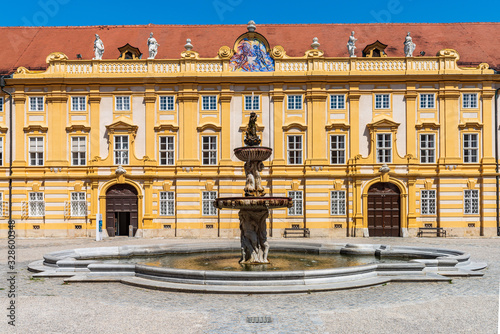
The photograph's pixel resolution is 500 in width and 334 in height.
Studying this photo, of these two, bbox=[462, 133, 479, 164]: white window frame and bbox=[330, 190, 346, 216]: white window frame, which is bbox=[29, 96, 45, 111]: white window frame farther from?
bbox=[462, 133, 479, 164]: white window frame

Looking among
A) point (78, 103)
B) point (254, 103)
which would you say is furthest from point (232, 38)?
point (78, 103)

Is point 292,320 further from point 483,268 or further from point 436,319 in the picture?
point 483,268

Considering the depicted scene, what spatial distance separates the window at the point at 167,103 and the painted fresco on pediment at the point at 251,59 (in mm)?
4583

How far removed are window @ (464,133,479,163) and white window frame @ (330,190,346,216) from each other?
8.46m

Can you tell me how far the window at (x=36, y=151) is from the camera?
36500mm

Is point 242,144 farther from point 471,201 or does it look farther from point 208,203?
point 471,201

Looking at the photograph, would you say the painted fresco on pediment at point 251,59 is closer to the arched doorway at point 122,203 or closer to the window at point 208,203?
the window at point 208,203

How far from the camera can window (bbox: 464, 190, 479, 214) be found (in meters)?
35.9

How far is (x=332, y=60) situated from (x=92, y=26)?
19.8 m

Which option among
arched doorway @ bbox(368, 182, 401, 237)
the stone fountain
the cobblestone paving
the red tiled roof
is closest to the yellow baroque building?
arched doorway @ bbox(368, 182, 401, 237)

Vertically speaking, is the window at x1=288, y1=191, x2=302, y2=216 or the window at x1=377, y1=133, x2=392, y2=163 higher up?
the window at x1=377, y1=133, x2=392, y2=163

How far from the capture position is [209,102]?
36.8 meters

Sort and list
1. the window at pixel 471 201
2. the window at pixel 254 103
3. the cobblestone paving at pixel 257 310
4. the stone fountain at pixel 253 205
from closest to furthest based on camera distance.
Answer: the cobblestone paving at pixel 257 310 < the stone fountain at pixel 253 205 < the window at pixel 471 201 < the window at pixel 254 103

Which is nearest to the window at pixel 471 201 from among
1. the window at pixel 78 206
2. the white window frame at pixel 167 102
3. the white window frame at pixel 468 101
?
the white window frame at pixel 468 101
